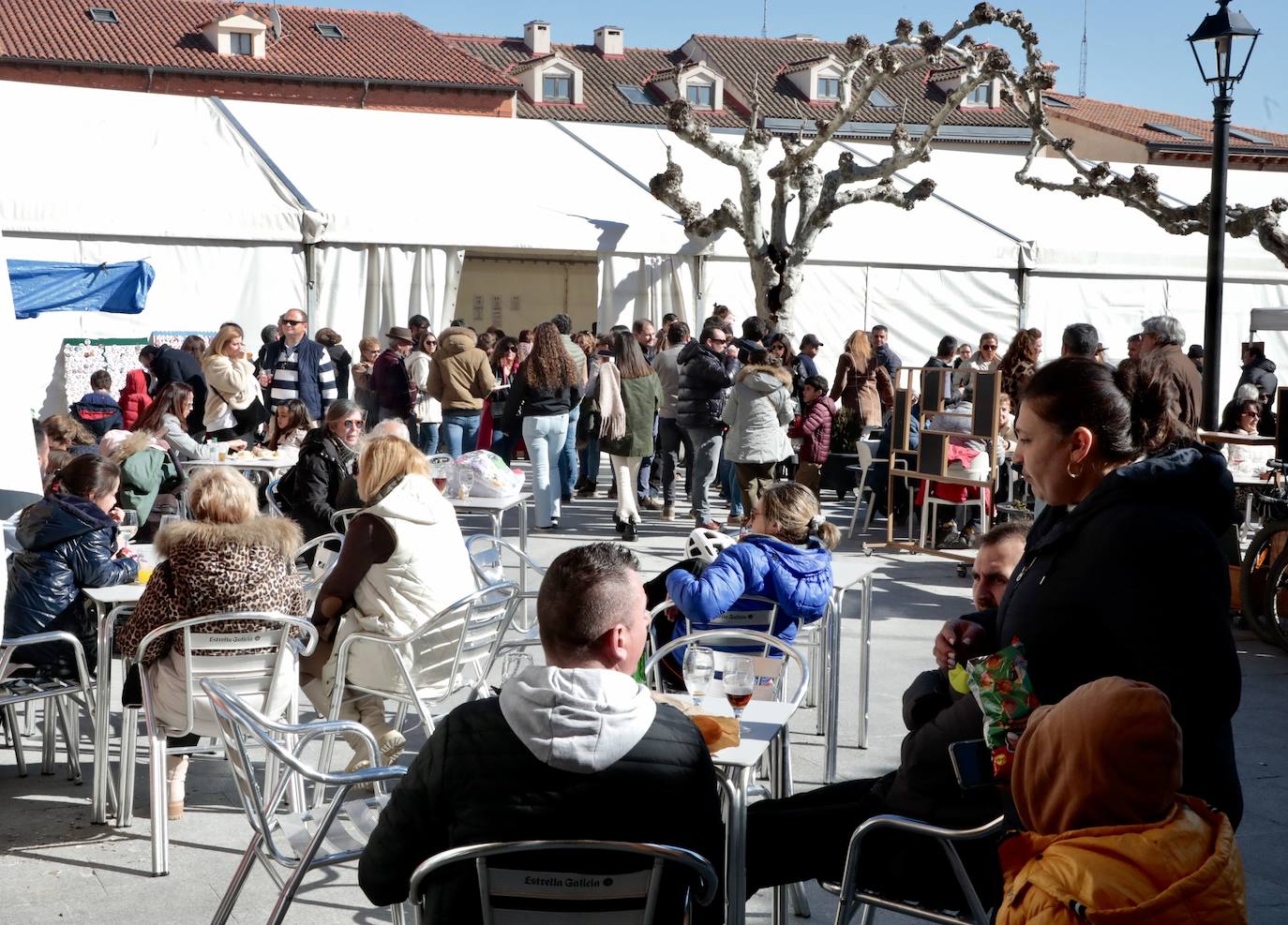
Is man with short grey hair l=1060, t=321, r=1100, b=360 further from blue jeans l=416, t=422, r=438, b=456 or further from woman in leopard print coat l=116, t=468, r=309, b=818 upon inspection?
blue jeans l=416, t=422, r=438, b=456

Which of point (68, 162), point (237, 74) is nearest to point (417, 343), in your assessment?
point (68, 162)

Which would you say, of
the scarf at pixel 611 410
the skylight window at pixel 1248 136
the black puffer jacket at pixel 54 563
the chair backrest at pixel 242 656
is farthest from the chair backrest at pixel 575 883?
the skylight window at pixel 1248 136

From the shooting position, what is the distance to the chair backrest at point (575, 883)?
7.45ft

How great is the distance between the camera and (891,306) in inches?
742

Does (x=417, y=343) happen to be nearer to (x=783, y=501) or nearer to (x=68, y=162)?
(x=68, y=162)

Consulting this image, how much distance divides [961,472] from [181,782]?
21.9 feet

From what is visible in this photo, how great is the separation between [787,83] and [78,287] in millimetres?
40466

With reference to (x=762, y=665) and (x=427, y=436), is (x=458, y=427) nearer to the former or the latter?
(x=427, y=436)

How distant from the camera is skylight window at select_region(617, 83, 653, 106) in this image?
47.6m

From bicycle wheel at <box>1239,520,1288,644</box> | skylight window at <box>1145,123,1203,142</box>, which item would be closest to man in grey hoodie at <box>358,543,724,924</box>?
bicycle wheel at <box>1239,520,1288,644</box>

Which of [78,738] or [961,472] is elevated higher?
[961,472]

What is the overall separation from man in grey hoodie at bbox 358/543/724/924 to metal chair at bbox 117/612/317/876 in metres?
1.86

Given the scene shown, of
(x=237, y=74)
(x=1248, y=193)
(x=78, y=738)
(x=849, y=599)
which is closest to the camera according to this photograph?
(x=78, y=738)

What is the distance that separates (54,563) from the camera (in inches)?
184
